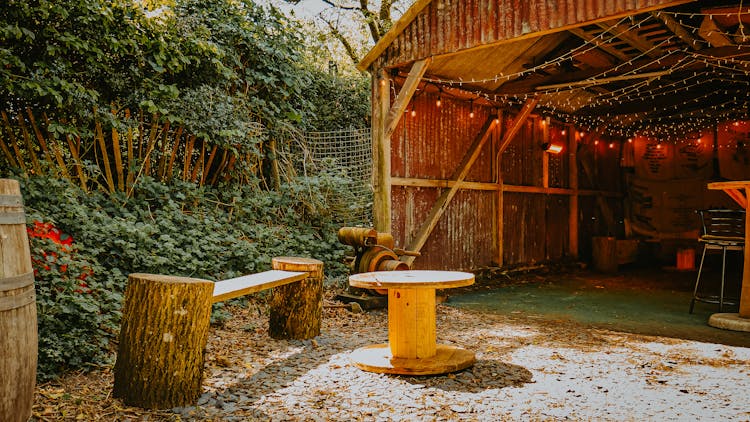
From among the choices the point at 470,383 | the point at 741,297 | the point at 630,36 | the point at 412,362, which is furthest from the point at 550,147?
the point at 470,383

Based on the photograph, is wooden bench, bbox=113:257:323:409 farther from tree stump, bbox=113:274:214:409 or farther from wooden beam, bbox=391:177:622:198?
wooden beam, bbox=391:177:622:198

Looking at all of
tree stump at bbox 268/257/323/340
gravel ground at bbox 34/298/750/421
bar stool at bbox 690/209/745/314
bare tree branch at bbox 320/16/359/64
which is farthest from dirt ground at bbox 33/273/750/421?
bare tree branch at bbox 320/16/359/64

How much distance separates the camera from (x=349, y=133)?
8352mm

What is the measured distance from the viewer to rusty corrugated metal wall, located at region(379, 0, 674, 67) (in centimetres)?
528

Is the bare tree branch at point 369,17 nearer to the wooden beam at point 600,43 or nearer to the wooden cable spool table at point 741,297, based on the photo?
the wooden beam at point 600,43

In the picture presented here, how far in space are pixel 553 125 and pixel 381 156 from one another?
5.42 meters

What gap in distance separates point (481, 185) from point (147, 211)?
539cm

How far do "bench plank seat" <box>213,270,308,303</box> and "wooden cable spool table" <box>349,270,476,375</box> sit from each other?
60 cm

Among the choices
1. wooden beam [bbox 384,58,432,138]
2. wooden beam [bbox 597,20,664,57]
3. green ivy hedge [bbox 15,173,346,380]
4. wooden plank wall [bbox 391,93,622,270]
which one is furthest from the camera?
wooden plank wall [bbox 391,93,622,270]

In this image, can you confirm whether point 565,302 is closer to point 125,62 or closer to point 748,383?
point 748,383

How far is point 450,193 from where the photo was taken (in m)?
8.11

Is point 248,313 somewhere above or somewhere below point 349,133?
below

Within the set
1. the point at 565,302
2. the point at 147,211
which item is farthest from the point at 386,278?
the point at 565,302

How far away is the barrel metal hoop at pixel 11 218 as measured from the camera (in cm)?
232
